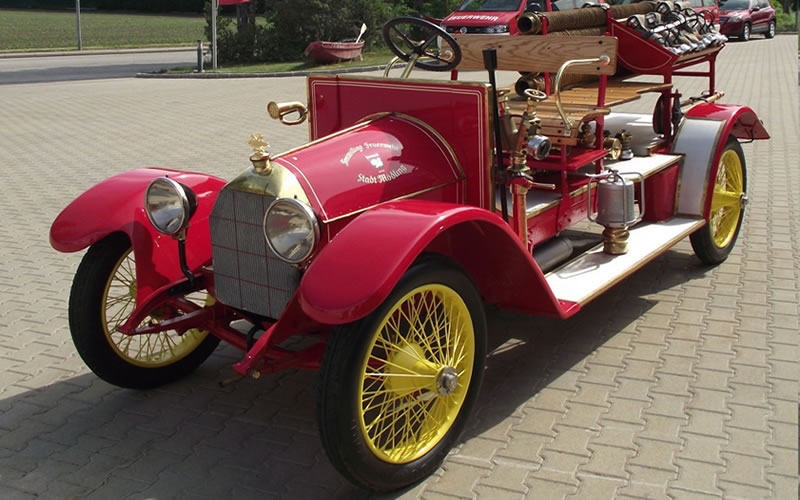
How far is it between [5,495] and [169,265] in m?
Answer: 1.21

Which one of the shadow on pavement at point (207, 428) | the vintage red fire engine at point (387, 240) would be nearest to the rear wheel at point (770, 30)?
the vintage red fire engine at point (387, 240)

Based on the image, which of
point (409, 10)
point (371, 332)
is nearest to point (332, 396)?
point (371, 332)

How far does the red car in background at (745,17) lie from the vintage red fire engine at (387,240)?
2054 centimetres

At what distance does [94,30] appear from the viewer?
3550 cm

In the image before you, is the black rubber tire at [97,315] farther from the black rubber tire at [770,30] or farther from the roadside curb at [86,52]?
the black rubber tire at [770,30]

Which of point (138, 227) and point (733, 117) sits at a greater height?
point (733, 117)

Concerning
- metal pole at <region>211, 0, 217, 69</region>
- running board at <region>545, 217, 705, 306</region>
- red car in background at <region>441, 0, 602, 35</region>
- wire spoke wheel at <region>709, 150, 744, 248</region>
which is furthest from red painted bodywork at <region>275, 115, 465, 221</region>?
metal pole at <region>211, 0, 217, 69</region>

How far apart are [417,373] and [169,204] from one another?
4.46ft

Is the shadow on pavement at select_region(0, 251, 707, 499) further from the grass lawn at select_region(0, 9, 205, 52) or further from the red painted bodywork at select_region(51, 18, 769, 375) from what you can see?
the grass lawn at select_region(0, 9, 205, 52)

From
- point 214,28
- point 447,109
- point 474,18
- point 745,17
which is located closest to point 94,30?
point 214,28

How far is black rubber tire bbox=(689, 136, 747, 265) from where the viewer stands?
5434 millimetres

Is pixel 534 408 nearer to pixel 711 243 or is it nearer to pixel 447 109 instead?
pixel 447 109

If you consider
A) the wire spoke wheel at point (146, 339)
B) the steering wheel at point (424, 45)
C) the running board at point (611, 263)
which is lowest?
the wire spoke wheel at point (146, 339)

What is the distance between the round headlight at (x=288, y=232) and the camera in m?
3.24
